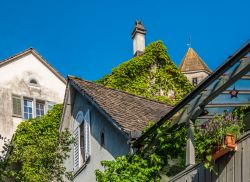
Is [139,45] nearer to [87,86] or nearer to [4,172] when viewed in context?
[87,86]

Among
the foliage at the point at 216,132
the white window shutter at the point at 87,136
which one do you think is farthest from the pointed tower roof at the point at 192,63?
the foliage at the point at 216,132

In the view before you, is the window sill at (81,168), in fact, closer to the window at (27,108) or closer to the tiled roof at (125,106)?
the tiled roof at (125,106)

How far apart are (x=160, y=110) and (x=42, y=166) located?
13.5 feet

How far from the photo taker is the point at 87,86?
20609 millimetres

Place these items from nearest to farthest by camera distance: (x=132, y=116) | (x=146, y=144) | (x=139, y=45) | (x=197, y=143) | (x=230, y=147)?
(x=230, y=147), (x=197, y=143), (x=146, y=144), (x=132, y=116), (x=139, y=45)

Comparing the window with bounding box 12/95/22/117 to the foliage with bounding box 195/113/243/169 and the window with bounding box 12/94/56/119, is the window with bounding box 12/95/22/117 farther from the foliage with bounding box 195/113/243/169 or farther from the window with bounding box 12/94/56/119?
the foliage with bounding box 195/113/243/169

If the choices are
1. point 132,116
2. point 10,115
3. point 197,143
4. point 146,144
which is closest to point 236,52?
point 197,143

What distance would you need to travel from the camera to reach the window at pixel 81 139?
20156 millimetres

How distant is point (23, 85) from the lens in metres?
37.4

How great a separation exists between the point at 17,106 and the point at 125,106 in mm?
18676

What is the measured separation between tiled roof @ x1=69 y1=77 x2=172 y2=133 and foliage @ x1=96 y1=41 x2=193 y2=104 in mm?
6613

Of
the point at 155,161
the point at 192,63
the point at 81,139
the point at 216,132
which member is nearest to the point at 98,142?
the point at 81,139

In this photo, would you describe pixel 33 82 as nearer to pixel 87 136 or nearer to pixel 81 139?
pixel 81 139

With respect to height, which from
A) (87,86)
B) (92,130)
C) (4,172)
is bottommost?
(4,172)
